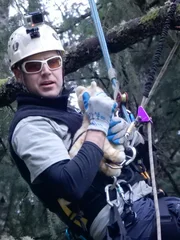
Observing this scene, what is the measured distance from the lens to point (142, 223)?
7.41 feet

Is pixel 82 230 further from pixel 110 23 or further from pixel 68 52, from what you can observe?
pixel 110 23

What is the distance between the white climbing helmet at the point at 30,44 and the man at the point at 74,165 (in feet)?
0.11

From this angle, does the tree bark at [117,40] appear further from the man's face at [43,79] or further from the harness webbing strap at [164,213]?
the harness webbing strap at [164,213]

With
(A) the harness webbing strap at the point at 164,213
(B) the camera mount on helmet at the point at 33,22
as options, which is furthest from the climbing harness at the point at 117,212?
(B) the camera mount on helmet at the point at 33,22

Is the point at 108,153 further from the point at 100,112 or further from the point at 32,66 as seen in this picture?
the point at 32,66

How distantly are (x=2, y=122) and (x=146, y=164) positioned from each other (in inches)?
100

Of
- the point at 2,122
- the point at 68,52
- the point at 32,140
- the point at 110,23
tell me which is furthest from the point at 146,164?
the point at 110,23

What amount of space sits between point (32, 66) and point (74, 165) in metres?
0.61

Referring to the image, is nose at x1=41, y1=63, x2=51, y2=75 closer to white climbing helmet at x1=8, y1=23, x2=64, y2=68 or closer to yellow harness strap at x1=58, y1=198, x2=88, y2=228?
white climbing helmet at x1=8, y1=23, x2=64, y2=68

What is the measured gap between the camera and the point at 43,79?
8.38 ft

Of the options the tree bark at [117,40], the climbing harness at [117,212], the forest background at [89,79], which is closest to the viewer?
the climbing harness at [117,212]

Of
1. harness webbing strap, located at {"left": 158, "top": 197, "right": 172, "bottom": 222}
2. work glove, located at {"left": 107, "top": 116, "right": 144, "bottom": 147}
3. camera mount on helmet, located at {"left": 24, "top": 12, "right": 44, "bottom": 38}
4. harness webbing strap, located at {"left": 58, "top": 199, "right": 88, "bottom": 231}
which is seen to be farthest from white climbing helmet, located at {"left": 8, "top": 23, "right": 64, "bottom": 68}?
harness webbing strap, located at {"left": 158, "top": 197, "right": 172, "bottom": 222}

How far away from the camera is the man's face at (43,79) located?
8.34ft

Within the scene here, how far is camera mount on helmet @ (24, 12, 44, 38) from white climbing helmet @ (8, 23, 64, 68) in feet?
0.05
